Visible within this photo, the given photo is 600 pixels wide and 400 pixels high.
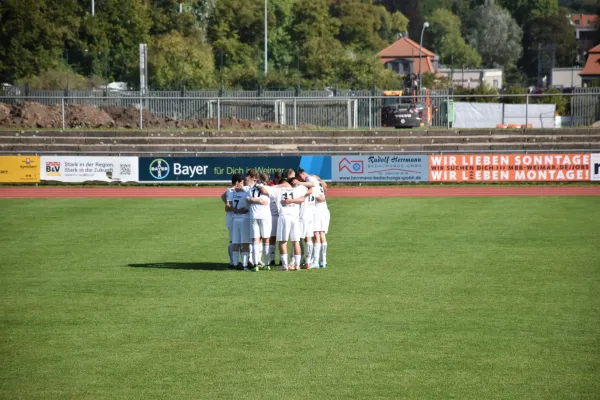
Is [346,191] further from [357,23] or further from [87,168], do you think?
[357,23]

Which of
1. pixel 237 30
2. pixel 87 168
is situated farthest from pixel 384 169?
pixel 237 30

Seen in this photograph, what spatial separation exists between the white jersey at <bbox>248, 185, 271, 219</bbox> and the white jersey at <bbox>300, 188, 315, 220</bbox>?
70 centimetres

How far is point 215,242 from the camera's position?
23.6m

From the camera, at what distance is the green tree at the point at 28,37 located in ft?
201

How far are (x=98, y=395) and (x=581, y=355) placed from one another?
242 inches

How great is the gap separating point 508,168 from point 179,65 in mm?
32176

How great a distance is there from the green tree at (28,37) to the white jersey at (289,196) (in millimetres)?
46923

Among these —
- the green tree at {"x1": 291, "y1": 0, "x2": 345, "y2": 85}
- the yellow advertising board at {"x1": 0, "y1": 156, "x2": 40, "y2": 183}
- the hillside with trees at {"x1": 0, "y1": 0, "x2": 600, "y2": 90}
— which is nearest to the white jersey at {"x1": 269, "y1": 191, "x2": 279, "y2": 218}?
the yellow advertising board at {"x1": 0, "y1": 156, "x2": 40, "y2": 183}

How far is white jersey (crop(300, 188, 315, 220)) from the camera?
1911 cm

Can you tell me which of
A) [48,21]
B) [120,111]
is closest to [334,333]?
[120,111]

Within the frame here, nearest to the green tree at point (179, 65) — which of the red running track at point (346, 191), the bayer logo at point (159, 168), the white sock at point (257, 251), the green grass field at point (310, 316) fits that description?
the bayer logo at point (159, 168)

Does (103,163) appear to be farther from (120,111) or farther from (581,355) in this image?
(581,355)

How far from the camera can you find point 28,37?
61.9 m

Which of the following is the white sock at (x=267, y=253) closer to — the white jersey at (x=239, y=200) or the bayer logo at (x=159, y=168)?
the white jersey at (x=239, y=200)
